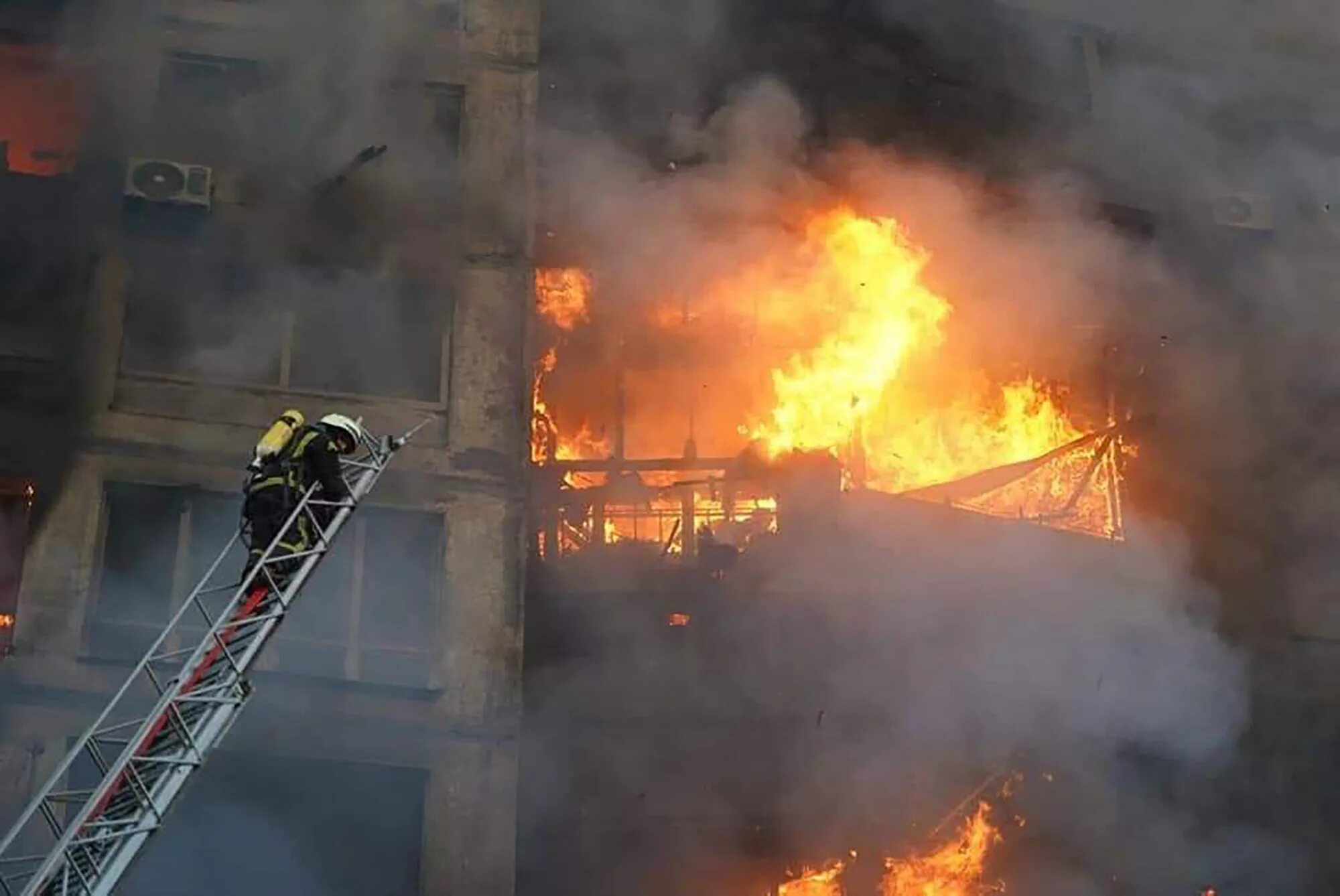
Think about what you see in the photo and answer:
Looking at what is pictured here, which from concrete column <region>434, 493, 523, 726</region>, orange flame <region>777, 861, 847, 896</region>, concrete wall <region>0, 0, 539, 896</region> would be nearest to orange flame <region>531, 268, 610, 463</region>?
concrete wall <region>0, 0, 539, 896</region>

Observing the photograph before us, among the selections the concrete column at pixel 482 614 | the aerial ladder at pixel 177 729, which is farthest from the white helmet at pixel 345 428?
the concrete column at pixel 482 614

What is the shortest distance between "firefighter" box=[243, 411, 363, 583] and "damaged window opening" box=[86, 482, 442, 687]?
379 centimetres

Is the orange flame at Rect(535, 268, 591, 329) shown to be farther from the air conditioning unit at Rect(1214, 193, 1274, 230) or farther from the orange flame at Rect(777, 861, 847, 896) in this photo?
the air conditioning unit at Rect(1214, 193, 1274, 230)

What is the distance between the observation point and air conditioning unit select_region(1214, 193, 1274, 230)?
14125mm

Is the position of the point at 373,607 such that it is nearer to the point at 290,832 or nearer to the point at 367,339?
the point at 290,832

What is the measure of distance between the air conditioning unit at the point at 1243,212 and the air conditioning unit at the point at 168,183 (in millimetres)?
9228

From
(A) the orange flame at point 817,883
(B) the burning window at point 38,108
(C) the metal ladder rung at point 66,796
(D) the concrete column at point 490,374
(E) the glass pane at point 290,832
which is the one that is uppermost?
(B) the burning window at point 38,108

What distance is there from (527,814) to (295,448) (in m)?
5.01

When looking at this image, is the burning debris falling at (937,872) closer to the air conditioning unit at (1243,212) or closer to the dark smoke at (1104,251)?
the dark smoke at (1104,251)

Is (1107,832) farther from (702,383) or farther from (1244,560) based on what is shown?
(702,383)

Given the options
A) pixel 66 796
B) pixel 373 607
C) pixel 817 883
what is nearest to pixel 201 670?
pixel 66 796

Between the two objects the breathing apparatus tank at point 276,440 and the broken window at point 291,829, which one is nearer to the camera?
the breathing apparatus tank at point 276,440

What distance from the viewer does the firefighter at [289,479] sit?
7059 millimetres

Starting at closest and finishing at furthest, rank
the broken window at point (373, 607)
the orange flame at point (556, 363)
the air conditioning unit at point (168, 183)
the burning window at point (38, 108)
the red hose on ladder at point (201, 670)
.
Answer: the red hose on ladder at point (201, 670), the broken window at point (373, 607), the air conditioning unit at point (168, 183), the burning window at point (38, 108), the orange flame at point (556, 363)
